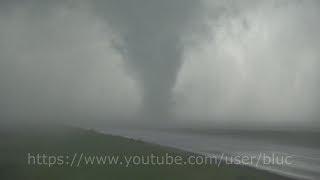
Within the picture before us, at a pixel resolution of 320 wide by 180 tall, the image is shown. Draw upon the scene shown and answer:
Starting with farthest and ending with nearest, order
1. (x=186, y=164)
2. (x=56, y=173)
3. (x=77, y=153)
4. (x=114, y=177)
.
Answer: (x=77, y=153) → (x=186, y=164) → (x=56, y=173) → (x=114, y=177)

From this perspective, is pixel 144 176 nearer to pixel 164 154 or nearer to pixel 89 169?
pixel 89 169

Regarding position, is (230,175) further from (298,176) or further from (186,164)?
(186,164)

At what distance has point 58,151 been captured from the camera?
222 ft

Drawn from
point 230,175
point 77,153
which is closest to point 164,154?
point 77,153

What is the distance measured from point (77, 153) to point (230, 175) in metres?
27.5

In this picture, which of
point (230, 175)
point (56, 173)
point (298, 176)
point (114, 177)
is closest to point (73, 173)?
point (56, 173)

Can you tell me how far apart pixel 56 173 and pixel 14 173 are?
4.11 metres

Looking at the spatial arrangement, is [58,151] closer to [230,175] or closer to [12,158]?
[12,158]

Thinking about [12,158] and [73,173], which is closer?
[73,173]

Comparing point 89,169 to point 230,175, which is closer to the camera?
point 230,175

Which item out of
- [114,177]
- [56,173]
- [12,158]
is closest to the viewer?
[114,177]

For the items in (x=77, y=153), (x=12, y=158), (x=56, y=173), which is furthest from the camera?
(x=77, y=153)

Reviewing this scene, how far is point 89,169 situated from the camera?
45.3m

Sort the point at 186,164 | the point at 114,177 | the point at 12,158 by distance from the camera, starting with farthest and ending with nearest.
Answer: the point at 12,158 < the point at 186,164 < the point at 114,177
